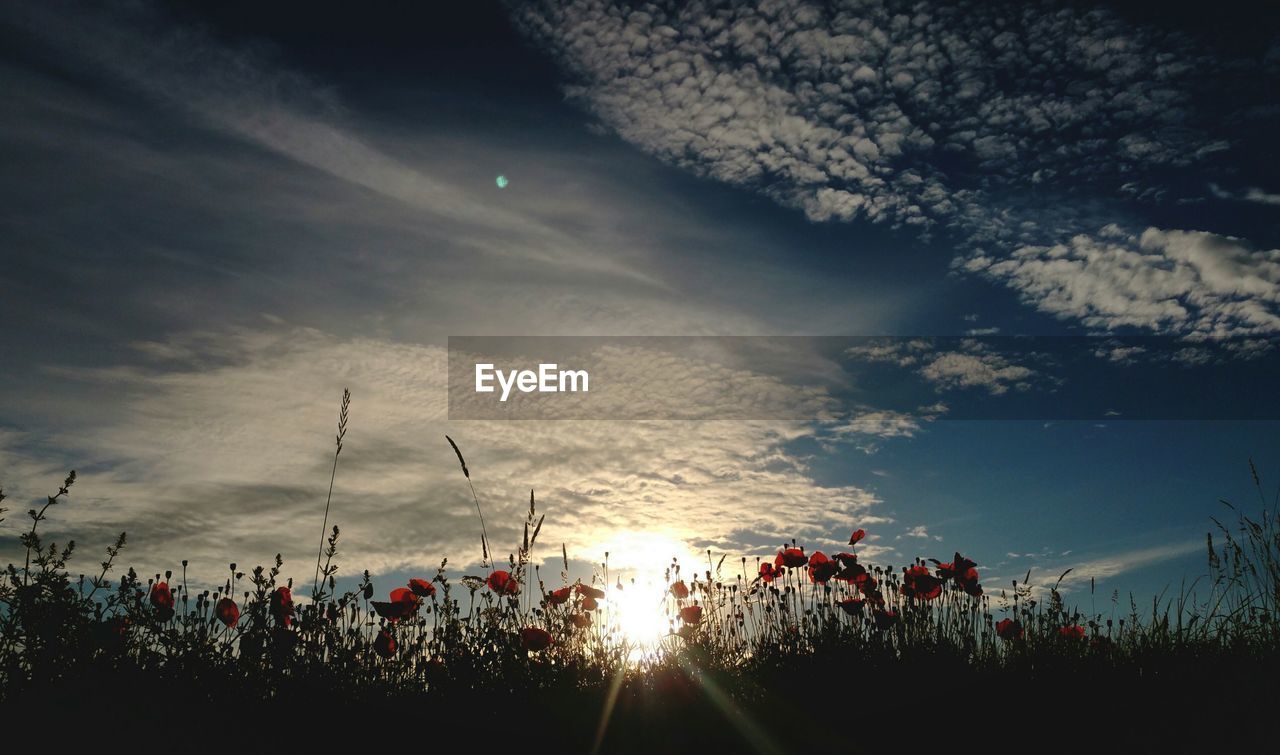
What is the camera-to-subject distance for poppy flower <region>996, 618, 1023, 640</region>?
6.52m

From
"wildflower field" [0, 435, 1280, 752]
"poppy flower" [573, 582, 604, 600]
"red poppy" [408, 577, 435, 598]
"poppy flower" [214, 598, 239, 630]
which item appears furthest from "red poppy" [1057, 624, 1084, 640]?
"poppy flower" [214, 598, 239, 630]

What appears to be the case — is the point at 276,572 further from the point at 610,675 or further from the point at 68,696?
the point at 610,675

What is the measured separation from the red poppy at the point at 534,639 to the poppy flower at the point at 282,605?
1546 millimetres

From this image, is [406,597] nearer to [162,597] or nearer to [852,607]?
[162,597]

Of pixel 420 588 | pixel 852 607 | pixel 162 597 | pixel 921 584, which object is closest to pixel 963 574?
pixel 921 584

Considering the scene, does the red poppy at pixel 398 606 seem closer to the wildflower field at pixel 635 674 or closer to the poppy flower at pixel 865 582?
the wildflower field at pixel 635 674

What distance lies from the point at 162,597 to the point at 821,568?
15.6 ft

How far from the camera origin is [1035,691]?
5.48 metres

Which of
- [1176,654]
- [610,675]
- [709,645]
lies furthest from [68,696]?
[1176,654]

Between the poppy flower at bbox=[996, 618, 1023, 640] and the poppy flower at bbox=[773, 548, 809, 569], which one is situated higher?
the poppy flower at bbox=[773, 548, 809, 569]

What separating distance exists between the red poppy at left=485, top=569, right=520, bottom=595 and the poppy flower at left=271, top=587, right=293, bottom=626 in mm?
1321

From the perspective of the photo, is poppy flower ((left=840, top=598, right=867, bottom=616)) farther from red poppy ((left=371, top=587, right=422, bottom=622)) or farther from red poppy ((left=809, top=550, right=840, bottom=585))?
red poppy ((left=371, top=587, right=422, bottom=622))

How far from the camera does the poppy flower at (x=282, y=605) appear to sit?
207 inches

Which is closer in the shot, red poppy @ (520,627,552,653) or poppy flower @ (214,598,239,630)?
red poppy @ (520,627,552,653)
